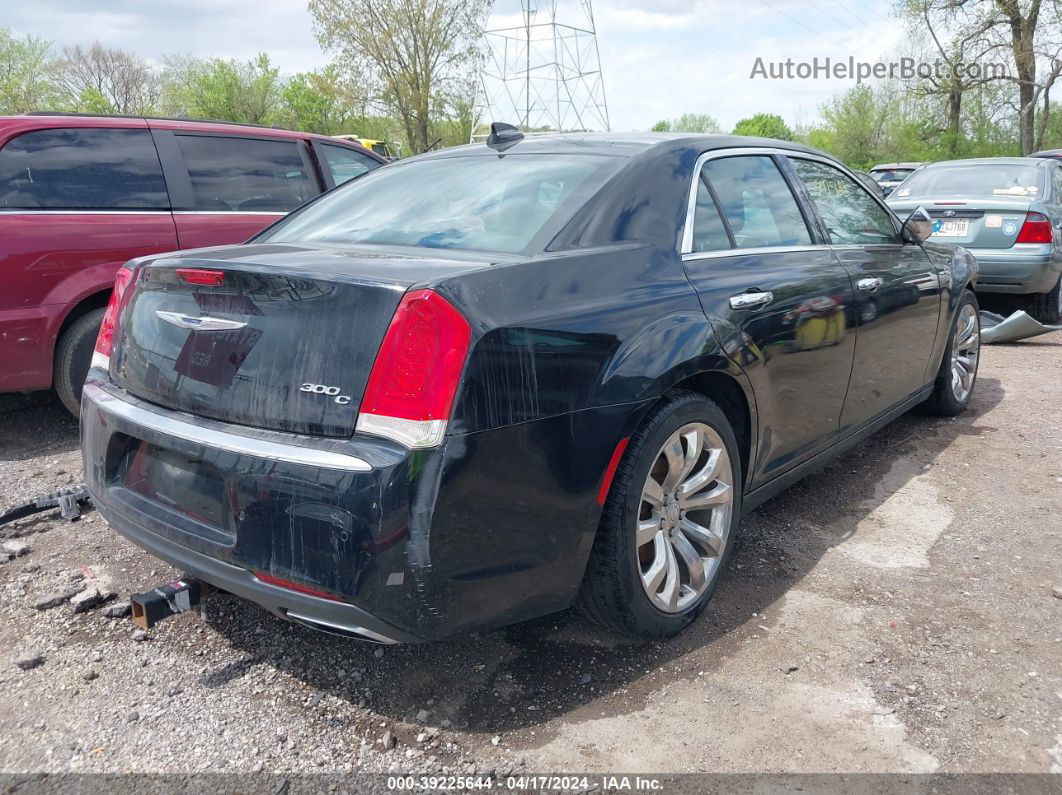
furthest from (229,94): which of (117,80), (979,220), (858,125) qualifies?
(979,220)

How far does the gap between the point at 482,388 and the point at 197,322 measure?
884 millimetres

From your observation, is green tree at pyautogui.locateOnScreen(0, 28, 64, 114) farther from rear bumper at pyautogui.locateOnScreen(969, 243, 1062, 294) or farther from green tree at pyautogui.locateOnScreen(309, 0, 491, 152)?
rear bumper at pyautogui.locateOnScreen(969, 243, 1062, 294)

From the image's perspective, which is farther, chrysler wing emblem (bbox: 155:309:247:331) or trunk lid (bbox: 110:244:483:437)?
chrysler wing emblem (bbox: 155:309:247:331)

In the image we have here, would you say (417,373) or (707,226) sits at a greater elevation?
(707,226)

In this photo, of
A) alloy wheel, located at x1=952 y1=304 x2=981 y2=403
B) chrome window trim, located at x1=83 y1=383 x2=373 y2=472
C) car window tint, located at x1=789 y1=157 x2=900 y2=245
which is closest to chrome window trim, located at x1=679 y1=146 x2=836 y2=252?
car window tint, located at x1=789 y1=157 x2=900 y2=245

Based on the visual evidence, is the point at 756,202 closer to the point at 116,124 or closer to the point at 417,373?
the point at 417,373

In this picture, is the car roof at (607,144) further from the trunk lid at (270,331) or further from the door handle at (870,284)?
the trunk lid at (270,331)

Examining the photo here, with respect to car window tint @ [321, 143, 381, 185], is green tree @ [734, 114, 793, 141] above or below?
above

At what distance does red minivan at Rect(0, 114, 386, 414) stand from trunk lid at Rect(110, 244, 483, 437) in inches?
96.9

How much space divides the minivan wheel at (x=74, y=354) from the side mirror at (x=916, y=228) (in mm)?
4420

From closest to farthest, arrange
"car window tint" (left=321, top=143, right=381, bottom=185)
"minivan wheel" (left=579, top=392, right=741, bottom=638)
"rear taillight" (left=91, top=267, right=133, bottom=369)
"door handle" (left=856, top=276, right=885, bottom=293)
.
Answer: "minivan wheel" (left=579, top=392, right=741, bottom=638)
"rear taillight" (left=91, top=267, right=133, bottom=369)
"door handle" (left=856, top=276, right=885, bottom=293)
"car window tint" (left=321, top=143, right=381, bottom=185)

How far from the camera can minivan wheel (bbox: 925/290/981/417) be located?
4.87 m

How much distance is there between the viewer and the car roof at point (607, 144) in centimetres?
297

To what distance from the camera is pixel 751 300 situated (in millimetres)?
2893
